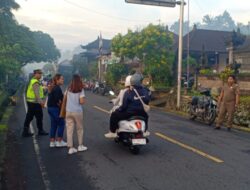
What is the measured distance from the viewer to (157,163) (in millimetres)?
6992

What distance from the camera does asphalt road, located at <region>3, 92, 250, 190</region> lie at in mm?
5719

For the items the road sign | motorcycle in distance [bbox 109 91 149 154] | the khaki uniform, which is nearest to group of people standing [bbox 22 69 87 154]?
motorcycle in distance [bbox 109 91 149 154]

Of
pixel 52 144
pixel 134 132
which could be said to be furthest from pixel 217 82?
pixel 52 144

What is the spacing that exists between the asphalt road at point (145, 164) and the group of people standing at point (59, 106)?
1.14 feet

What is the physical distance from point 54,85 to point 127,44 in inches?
1024

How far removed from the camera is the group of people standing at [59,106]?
7.94 m

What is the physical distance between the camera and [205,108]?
13258 millimetres

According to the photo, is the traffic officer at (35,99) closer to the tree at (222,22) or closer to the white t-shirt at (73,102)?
the white t-shirt at (73,102)

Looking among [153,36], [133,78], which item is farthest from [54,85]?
Answer: [153,36]

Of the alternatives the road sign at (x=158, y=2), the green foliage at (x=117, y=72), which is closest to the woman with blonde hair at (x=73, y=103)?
the road sign at (x=158, y=2)

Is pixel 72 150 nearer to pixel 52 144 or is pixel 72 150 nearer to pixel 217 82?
pixel 52 144

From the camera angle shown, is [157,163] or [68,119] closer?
[157,163]

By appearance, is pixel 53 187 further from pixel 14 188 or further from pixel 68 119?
pixel 68 119

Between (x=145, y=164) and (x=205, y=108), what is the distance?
6987mm
